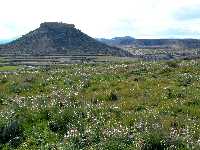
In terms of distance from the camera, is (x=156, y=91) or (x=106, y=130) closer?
(x=106, y=130)

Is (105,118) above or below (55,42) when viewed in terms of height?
above

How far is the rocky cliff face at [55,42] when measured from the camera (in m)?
184

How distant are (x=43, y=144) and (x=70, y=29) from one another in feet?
577

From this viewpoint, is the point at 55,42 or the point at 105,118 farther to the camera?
the point at 55,42

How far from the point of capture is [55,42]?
7352 inches

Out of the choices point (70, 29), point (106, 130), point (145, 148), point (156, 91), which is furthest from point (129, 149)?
point (70, 29)

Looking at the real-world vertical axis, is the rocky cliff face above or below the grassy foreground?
below

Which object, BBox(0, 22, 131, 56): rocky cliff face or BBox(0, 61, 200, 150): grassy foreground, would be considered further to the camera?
BBox(0, 22, 131, 56): rocky cliff face

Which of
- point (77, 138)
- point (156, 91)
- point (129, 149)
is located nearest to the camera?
point (129, 149)

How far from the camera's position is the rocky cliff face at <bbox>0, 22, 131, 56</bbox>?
184 metres

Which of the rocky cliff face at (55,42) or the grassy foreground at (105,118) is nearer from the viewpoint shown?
the grassy foreground at (105,118)

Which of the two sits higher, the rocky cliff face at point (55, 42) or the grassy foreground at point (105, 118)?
the grassy foreground at point (105, 118)

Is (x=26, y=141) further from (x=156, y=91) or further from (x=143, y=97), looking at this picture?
(x=156, y=91)

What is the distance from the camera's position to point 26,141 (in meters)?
16.5
